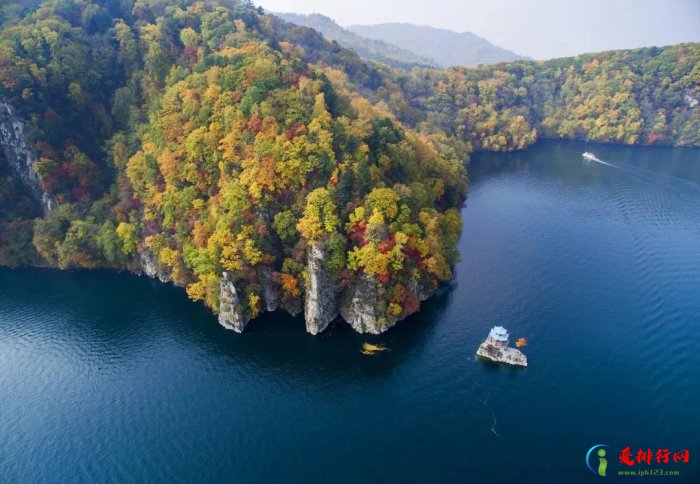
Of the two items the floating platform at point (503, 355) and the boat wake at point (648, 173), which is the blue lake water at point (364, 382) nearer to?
the floating platform at point (503, 355)

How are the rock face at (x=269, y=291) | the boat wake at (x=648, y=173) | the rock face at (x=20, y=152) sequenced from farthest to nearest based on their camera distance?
the boat wake at (x=648, y=173) → the rock face at (x=20, y=152) → the rock face at (x=269, y=291)

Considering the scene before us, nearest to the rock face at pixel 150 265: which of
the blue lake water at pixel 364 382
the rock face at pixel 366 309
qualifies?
the blue lake water at pixel 364 382

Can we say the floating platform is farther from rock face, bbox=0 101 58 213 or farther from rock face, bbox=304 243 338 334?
rock face, bbox=0 101 58 213

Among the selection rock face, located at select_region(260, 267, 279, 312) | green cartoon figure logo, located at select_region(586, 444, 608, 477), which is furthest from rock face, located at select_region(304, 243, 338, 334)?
green cartoon figure logo, located at select_region(586, 444, 608, 477)

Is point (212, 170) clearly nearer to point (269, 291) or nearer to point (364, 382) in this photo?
point (269, 291)

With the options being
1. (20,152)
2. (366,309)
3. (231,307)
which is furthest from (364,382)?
(20,152)

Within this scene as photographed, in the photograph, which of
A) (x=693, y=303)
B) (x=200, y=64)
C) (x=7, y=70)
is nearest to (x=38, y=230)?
(x=7, y=70)
